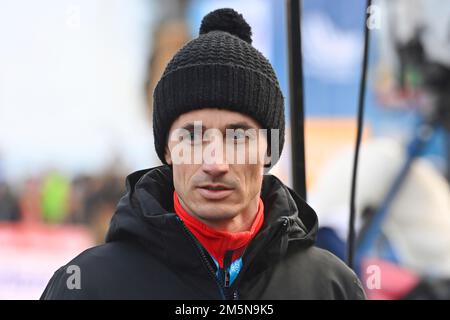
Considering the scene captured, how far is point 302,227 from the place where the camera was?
1.16 metres

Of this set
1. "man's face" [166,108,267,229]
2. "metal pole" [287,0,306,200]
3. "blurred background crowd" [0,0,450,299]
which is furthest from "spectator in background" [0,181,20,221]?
"man's face" [166,108,267,229]

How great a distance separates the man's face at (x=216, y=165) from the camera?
3.37ft

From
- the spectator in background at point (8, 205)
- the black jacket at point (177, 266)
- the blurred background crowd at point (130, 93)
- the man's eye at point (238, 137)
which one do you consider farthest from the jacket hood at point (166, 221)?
the spectator in background at point (8, 205)

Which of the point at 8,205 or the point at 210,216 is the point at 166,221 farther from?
the point at 8,205

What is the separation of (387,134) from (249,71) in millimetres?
2620

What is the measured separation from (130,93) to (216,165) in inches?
107

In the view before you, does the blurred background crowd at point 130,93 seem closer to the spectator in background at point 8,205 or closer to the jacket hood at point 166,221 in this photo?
the spectator in background at point 8,205

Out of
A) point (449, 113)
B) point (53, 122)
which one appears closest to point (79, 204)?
point (53, 122)

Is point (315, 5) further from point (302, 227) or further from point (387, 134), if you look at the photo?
point (302, 227)

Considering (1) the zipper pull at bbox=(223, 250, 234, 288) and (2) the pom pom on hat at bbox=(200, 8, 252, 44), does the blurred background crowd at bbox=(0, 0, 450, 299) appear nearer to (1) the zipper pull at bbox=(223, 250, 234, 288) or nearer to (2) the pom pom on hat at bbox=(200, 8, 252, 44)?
(2) the pom pom on hat at bbox=(200, 8, 252, 44)

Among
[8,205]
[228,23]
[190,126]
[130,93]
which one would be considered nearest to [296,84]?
[228,23]

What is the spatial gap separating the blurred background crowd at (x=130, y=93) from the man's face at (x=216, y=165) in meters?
2.51

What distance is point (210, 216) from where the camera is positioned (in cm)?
104

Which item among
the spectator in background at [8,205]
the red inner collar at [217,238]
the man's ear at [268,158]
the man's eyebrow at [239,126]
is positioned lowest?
the spectator in background at [8,205]
